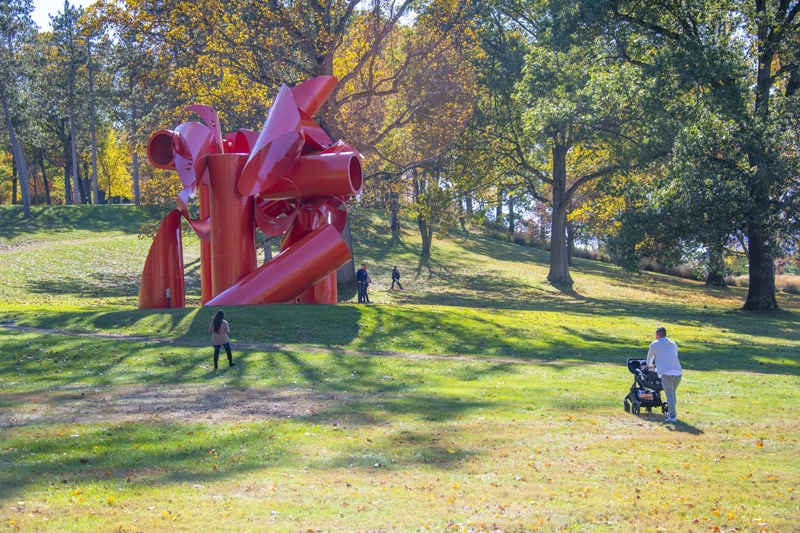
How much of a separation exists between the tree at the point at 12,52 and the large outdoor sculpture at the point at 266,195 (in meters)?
33.5

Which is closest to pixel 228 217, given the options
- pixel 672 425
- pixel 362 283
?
pixel 362 283

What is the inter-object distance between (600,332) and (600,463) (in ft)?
52.8

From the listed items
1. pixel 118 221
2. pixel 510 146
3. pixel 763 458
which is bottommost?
pixel 763 458

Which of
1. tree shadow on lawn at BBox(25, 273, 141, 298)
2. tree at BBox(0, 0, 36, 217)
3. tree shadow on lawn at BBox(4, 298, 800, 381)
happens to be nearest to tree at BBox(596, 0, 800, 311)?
tree shadow on lawn at BBox(4, 298, 800, 381)

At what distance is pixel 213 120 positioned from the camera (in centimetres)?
2411

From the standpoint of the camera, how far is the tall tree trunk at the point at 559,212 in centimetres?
4416

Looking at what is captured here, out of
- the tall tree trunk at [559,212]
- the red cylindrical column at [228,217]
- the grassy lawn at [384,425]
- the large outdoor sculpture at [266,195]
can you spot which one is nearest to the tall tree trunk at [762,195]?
the grassy lawn at [384,425]

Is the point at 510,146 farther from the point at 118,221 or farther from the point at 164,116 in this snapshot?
the point at 118,221

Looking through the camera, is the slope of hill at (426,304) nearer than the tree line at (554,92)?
Yes

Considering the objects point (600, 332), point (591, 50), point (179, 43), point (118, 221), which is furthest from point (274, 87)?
point (118, 221)

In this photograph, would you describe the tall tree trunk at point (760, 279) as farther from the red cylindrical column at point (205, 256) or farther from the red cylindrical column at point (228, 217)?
the red cylindrical column at point (205, 256)

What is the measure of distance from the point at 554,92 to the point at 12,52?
38363 millimetres

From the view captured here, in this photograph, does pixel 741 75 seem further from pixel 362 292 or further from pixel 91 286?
pixel 91 286

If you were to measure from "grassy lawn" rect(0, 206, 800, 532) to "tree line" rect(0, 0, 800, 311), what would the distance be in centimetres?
456
